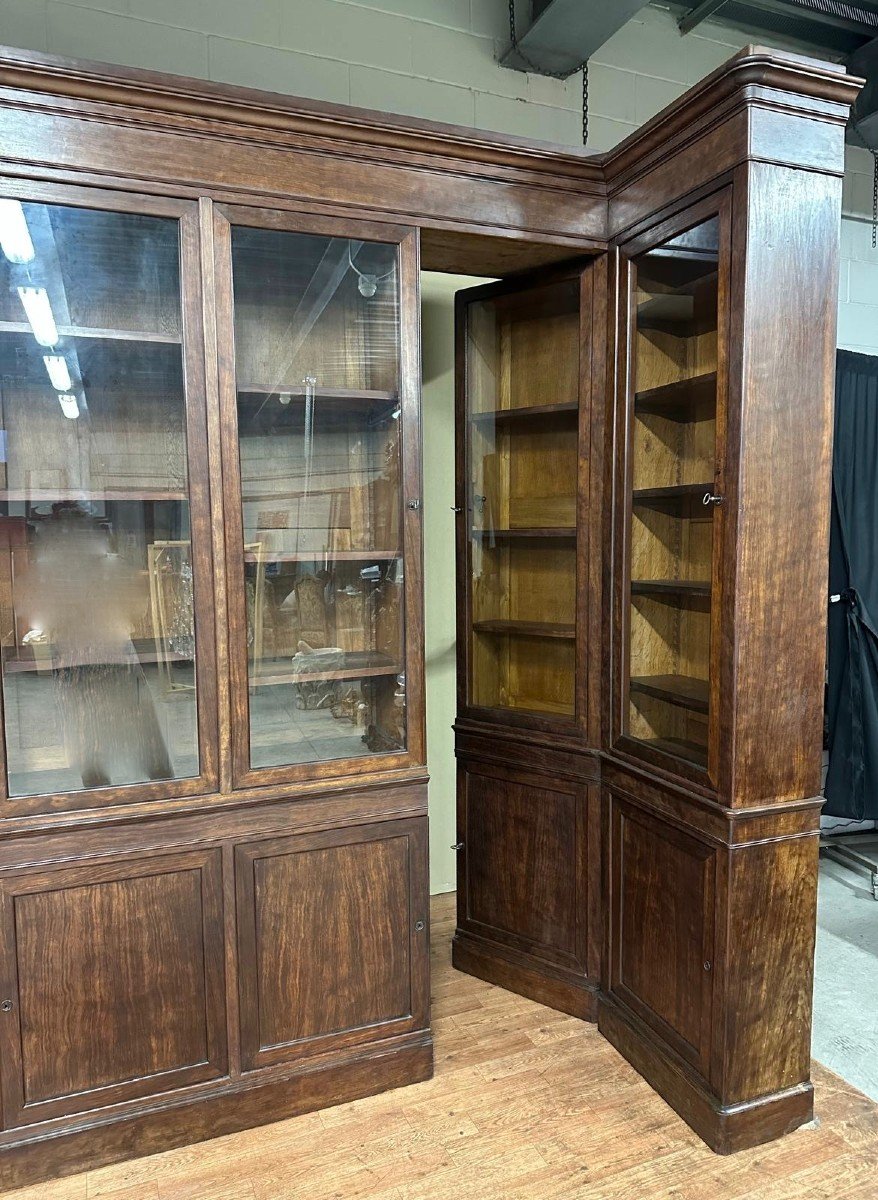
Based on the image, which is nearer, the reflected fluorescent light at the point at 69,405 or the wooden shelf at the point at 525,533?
the reflected fluorescent light at the point at 69,405

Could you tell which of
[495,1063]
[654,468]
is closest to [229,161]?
[654,468]

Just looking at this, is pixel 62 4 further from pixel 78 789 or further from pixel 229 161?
pixel 78 789

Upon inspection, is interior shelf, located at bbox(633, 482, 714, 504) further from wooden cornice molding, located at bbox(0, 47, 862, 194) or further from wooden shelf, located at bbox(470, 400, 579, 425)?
wooden cornice molding, located at bbox(0, 47, 862, 194)

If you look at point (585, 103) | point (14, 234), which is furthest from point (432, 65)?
point (14, 234)

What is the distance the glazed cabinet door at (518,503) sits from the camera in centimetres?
265

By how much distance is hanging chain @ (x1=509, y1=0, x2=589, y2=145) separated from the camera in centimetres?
305

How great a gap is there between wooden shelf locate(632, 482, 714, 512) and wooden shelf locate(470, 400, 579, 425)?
1.22 feet

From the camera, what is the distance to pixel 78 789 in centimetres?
199

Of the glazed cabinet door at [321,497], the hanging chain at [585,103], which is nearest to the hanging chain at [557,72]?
the hanging chain at [585,103]

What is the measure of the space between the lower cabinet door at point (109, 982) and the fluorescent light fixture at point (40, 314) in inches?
49.9

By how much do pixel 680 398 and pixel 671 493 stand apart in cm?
26

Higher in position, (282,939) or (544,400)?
Answer: (544,400)

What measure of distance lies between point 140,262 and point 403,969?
1986 millimetres

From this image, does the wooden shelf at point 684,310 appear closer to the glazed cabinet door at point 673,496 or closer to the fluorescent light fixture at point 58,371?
the glazed cabinet door at point 673,496
